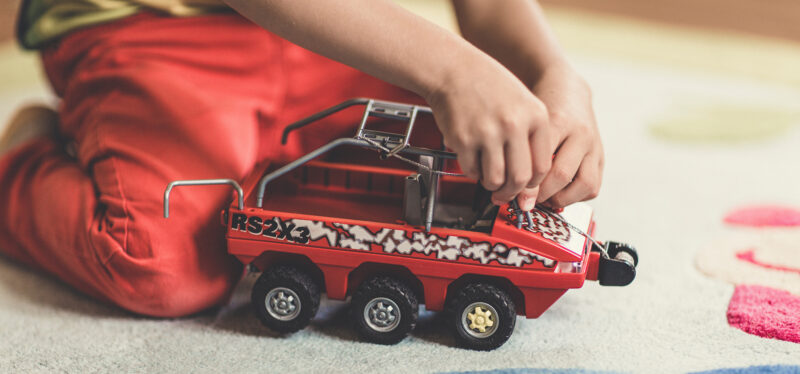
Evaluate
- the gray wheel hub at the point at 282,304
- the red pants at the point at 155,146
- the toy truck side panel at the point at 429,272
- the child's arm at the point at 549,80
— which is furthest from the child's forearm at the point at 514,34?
the gray wheel hub at the point at 282,304

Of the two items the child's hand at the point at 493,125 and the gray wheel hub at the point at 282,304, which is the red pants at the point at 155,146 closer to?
the gray wheel hub at the point at 282,304

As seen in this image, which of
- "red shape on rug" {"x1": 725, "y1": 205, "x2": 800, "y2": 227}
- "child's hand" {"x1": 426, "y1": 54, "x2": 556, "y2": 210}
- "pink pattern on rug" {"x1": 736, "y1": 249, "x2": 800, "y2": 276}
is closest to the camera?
"child's hand" {"x1": 426, "y1": 54, "x2": 556, "y2": 210}

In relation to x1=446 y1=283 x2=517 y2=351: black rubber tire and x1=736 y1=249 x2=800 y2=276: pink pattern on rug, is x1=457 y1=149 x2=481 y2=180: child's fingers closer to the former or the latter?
x1=446 y1=283 x2=517 y2=351: black rubber tire

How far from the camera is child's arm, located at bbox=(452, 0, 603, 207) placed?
650 millimetres

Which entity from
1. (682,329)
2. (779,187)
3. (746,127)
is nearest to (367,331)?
(682,329)

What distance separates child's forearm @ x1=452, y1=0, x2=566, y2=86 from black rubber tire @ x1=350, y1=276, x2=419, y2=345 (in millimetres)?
271

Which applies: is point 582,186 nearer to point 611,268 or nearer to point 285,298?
point 611,268

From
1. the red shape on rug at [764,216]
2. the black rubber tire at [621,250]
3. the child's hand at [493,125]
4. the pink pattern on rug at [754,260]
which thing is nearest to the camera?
the child's hand at [493,125]

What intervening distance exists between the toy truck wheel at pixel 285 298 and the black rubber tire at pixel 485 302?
0.13 meters

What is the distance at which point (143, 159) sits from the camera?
766 mm

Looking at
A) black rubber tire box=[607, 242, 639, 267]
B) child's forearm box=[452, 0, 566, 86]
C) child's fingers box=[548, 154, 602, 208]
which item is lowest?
black rubber tire box=[607, 242, 639, 267]

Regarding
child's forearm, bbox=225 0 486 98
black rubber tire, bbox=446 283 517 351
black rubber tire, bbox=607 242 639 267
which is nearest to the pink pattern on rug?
black rubber tire, bbox=607 242 639 267

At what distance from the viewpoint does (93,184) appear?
784 mm

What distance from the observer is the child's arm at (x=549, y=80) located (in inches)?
25.6
